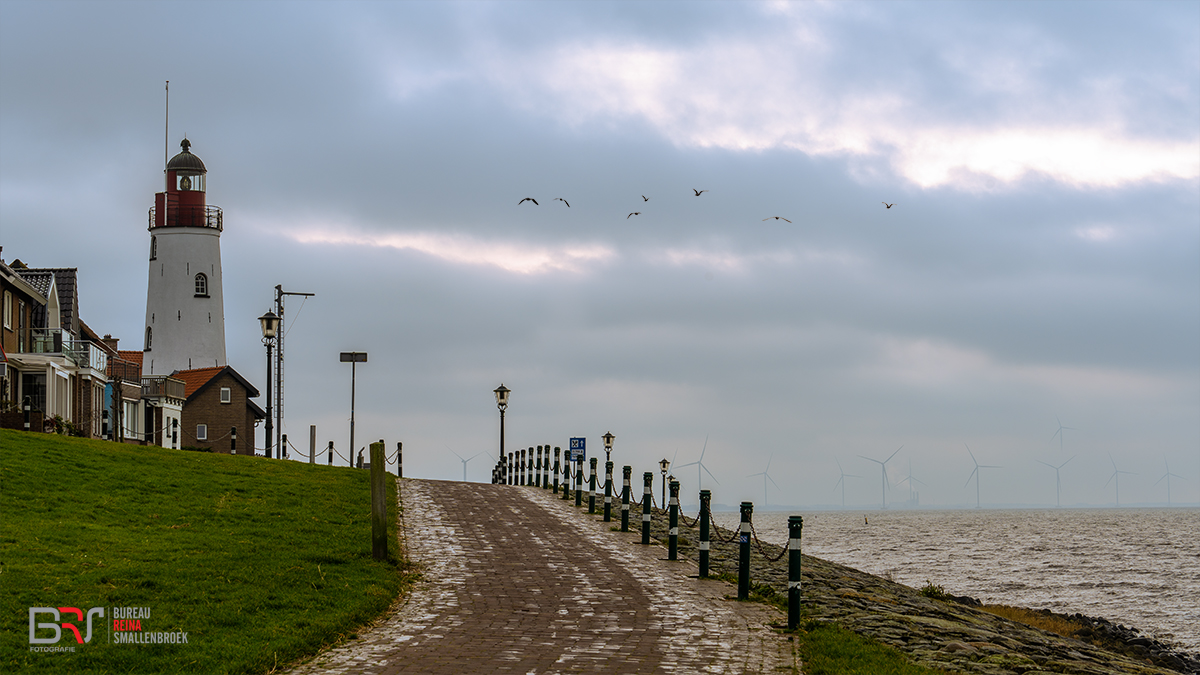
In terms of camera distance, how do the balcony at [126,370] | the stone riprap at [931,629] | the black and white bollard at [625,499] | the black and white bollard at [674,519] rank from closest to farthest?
the stone riprap at [931,629] < the black and white bollard at [674,519] < the black and white bollard at [625,499] < the balcony at [126,370]

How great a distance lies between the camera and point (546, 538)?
2114 cm

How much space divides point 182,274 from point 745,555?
5599 cm

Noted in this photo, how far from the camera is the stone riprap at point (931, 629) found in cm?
1262

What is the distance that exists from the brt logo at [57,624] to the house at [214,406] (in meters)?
54.3

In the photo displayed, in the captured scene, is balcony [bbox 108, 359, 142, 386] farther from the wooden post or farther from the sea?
the wooden post

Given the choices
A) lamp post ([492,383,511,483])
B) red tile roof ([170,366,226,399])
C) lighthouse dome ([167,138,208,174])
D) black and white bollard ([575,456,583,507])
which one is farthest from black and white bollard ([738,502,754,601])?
lighthouse dome ([167,138,208,174])

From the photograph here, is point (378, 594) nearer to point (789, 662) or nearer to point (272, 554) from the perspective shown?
point (272, 554)

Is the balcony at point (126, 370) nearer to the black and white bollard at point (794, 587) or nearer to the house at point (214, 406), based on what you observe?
the house at point (214, 406)

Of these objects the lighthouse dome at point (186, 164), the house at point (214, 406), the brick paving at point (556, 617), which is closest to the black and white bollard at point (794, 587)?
the brick paving at point (556, 617)

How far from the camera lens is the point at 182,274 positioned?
6488 centimetres

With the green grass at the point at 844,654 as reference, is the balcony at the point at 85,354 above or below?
above

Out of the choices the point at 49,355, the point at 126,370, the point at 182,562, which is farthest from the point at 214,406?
the point at 182,562

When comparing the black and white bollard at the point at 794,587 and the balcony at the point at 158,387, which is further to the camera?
the balcony at the point at 158,387

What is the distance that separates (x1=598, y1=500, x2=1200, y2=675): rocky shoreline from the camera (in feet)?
41.8
